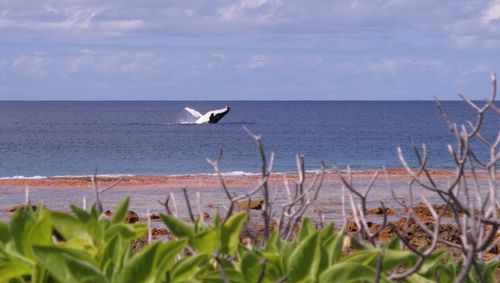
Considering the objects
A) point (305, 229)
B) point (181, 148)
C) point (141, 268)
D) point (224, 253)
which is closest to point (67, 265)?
point (141, 268)

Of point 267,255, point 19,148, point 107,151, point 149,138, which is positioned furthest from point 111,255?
point 149,138

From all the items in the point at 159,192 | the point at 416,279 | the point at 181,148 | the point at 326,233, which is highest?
the point at 181,148

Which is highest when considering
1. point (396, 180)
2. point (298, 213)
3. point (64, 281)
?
point (396, 180)

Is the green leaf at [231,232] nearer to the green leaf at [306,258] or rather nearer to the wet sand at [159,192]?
the green leaf at [306,258]

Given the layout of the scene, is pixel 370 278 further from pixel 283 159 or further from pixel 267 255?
pixel 283 159

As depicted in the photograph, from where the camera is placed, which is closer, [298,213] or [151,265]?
[151,265]

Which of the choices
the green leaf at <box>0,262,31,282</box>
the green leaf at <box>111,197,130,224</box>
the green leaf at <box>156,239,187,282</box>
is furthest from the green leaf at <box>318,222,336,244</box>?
the green leaf at <box>0,262,31,282</box>

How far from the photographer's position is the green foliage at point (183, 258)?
206 cm

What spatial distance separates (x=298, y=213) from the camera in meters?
2.71

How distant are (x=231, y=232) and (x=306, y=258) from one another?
14.3 inches

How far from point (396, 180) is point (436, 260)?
30639 mm

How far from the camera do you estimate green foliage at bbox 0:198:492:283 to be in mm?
2061

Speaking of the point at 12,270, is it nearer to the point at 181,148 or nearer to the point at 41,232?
the point at 41,232

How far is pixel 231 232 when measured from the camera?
2.42 m
